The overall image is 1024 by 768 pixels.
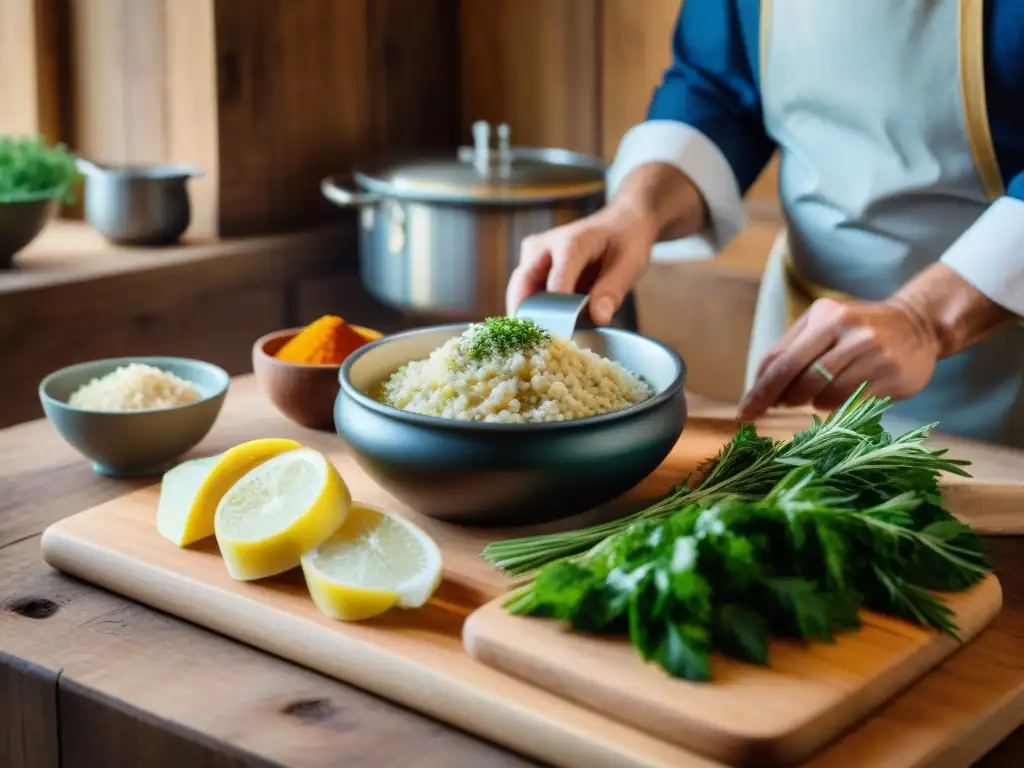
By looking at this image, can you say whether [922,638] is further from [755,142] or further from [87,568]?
[755,142]

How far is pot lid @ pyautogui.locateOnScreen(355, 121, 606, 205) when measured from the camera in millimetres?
2396

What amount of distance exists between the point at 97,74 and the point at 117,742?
2102 millimetres

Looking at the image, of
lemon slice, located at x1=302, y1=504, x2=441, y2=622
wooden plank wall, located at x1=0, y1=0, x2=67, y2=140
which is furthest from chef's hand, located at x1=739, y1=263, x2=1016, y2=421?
wooden plank wall, located at x1=0, y1=0, x2=67, y2=140

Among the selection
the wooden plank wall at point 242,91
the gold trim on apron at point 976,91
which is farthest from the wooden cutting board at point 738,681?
the wooden plank wall at point 242,91

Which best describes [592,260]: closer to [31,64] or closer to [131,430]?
[131,430]

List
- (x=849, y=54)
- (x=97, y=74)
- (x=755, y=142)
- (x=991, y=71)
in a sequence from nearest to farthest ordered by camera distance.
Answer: (x=991, y=71), (x=849, y=54), (x=755, y=142), (x=97, y=74)

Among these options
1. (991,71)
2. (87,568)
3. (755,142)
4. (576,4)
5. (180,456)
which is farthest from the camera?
(576,4)

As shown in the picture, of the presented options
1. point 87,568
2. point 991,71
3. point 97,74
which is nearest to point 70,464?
point 87,568

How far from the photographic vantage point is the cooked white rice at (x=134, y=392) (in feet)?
4.38

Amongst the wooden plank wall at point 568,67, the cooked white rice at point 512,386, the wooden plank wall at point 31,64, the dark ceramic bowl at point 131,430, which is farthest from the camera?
the wooden plank wall at point 568,67

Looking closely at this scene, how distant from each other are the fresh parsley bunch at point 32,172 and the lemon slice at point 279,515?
140 cm

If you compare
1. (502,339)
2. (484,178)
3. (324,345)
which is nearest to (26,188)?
(484,178)

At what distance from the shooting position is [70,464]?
1412 millimetres

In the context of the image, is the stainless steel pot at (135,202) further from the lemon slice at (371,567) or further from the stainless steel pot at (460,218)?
the lemon slice at (371,567)
